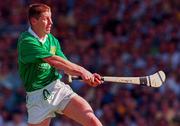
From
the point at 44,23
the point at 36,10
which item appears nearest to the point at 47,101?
the point at 44,23

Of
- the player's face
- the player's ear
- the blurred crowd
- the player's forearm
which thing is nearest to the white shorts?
the player's forearm

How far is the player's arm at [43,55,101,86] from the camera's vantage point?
8.36m

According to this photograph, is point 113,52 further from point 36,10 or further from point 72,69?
point 72,69

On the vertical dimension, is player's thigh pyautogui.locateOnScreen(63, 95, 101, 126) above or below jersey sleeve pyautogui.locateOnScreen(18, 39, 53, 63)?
below

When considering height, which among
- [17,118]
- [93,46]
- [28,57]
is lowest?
[17,118]

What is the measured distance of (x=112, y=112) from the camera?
13781 millimetres

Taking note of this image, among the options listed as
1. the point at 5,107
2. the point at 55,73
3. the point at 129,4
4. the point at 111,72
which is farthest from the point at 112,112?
the point at 55,73

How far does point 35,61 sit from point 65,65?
1.19ft

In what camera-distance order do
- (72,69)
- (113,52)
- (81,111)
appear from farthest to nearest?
1. (113,52)
2. (81,111)
3. (72,69)

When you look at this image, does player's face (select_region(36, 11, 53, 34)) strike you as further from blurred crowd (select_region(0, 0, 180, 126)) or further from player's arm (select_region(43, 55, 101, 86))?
blurred crowd (select_region(0, 0, 180, 126))

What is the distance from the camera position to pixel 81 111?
336 inches

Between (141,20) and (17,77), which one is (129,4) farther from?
→ (17,77)

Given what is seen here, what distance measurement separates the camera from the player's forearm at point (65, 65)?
27.6 ft

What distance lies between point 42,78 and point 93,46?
6.58m
